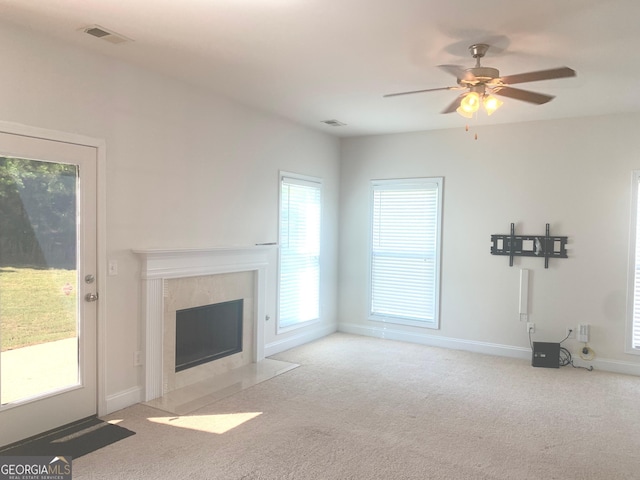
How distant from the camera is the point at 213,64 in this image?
12.1ft

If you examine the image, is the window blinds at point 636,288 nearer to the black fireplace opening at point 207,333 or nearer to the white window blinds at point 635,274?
the white window blinds at point 635,274

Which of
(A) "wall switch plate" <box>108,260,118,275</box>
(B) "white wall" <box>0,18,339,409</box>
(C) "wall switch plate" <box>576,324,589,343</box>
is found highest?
(B) "white wall" <box>0,18,339,409</box>

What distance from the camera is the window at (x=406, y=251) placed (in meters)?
5.97

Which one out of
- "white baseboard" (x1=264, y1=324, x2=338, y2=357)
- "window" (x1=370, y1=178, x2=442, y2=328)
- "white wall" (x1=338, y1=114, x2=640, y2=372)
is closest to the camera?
"white wall" (x1=338, y1=114, x2=640, y2=372)

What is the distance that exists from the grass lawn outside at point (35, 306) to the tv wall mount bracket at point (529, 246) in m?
4.39

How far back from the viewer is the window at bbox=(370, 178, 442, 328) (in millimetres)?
5969

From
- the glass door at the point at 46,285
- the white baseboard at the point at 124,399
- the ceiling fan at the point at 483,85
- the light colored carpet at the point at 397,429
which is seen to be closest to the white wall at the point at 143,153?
the white baseboard at the point at 124,399

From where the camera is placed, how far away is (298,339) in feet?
19.2

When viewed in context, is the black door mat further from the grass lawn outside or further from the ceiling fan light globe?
the ceiling fan light globe

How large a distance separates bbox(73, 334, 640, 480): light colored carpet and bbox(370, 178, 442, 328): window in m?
1.23

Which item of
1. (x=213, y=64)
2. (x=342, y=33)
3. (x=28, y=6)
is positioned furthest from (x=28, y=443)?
(x=342, y=33)

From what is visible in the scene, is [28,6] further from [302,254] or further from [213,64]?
[302,254]

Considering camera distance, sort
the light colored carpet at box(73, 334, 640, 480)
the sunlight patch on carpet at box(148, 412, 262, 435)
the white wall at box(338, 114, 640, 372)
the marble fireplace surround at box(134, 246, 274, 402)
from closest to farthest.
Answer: the light colored carpet at box(73, 334, 640, 480) → the sunlight patch on carpet at box(148, 412, 262, 435) → the marble fireplace surround at box(134, 246, 274, 402) → the white wall at box(338, 114, 640, 372)

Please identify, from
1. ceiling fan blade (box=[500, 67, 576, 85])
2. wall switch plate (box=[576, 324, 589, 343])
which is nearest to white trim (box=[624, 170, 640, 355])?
wall switch plate (box=[576, 324, 589, 343])
